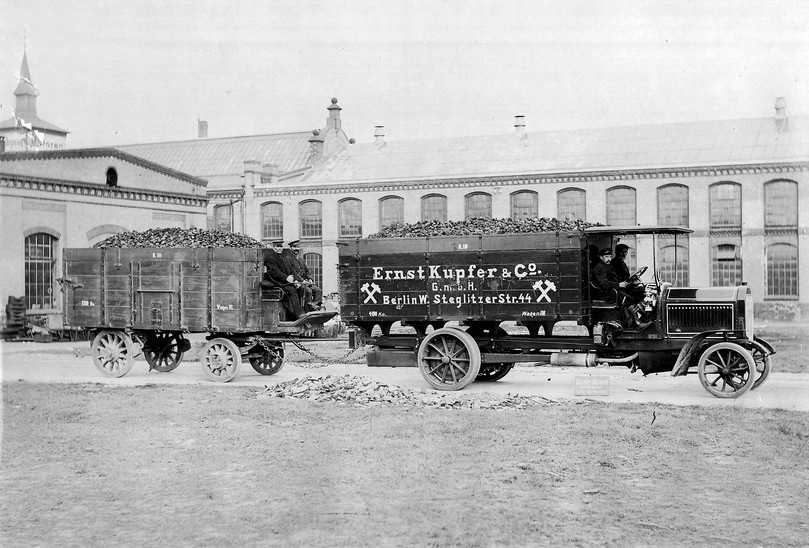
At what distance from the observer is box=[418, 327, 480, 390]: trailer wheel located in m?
13.8

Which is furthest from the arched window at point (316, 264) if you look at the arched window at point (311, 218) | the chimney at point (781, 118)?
the chimney at point (781, 118)

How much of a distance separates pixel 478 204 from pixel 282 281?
2243cm

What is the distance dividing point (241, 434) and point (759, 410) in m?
6.03

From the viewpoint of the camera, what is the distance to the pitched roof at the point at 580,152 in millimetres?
34250

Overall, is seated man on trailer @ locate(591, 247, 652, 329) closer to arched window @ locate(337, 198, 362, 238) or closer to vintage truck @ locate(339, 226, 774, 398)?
vintage truck @ locate(339, 226, 774, 398)

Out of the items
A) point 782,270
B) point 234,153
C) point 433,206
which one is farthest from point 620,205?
point 234,153

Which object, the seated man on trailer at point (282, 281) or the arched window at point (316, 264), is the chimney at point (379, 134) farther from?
the seated man on trailer at point (282, 281)

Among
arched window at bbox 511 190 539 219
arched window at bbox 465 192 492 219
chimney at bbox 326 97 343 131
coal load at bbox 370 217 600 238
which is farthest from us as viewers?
chimney at bbox 326 97 343 131

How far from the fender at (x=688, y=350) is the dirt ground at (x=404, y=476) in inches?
51.5

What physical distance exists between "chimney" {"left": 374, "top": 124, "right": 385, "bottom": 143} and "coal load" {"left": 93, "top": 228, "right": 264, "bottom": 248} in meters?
26.1

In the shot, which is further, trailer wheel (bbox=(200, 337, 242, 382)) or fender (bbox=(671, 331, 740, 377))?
trailer wheel (bbox=(200, 337, 242, 382))

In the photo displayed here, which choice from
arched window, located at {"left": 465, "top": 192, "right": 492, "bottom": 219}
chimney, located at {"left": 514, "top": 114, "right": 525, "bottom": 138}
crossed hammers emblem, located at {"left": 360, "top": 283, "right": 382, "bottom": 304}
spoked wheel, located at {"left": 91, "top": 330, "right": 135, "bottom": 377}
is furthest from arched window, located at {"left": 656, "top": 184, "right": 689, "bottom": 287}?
spoked wheel, located at {"left": 91, "top": 330, "right": 135, "bottom": 377}

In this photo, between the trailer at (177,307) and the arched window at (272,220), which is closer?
the trailer at (177,307)

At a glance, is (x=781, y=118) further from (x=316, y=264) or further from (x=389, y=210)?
(x=316, y=264)
